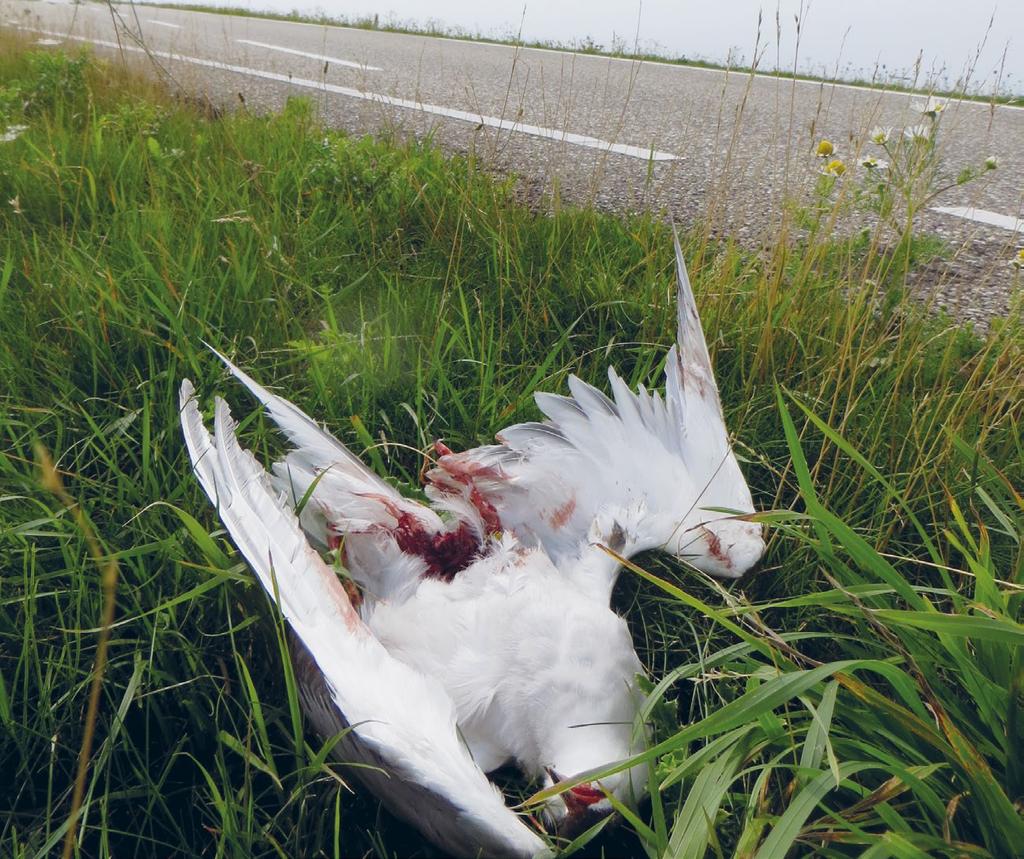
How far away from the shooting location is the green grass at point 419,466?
1010mm

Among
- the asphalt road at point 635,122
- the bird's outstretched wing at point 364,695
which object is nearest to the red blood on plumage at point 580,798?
Result: the bird's outstretched wing at point 364,695

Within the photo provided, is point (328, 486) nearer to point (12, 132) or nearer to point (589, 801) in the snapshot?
point (589, 801)

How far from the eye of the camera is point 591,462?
5.05 feet

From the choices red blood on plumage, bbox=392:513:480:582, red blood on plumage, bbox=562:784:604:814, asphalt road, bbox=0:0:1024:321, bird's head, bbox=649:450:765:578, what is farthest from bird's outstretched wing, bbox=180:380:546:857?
asphalt road, bbox=0:0:1024:321

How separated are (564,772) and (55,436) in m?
1.17

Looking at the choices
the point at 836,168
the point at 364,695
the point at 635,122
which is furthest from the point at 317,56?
the point at 364,695

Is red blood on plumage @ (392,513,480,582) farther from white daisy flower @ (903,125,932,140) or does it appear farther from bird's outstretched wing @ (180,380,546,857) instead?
white daisy flower @ (903,125,932,140)

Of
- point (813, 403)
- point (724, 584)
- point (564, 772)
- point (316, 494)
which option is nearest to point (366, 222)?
point (316, 494)

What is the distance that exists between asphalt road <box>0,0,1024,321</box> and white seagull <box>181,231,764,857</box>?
2.87 feet

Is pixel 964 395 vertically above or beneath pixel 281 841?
above

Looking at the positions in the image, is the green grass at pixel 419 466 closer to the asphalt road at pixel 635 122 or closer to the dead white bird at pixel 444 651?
the dead white bird at pixel 444 651

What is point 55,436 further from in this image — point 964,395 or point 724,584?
point 964,395

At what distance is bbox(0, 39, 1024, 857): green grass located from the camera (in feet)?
3.31

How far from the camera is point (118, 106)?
3.02 m
